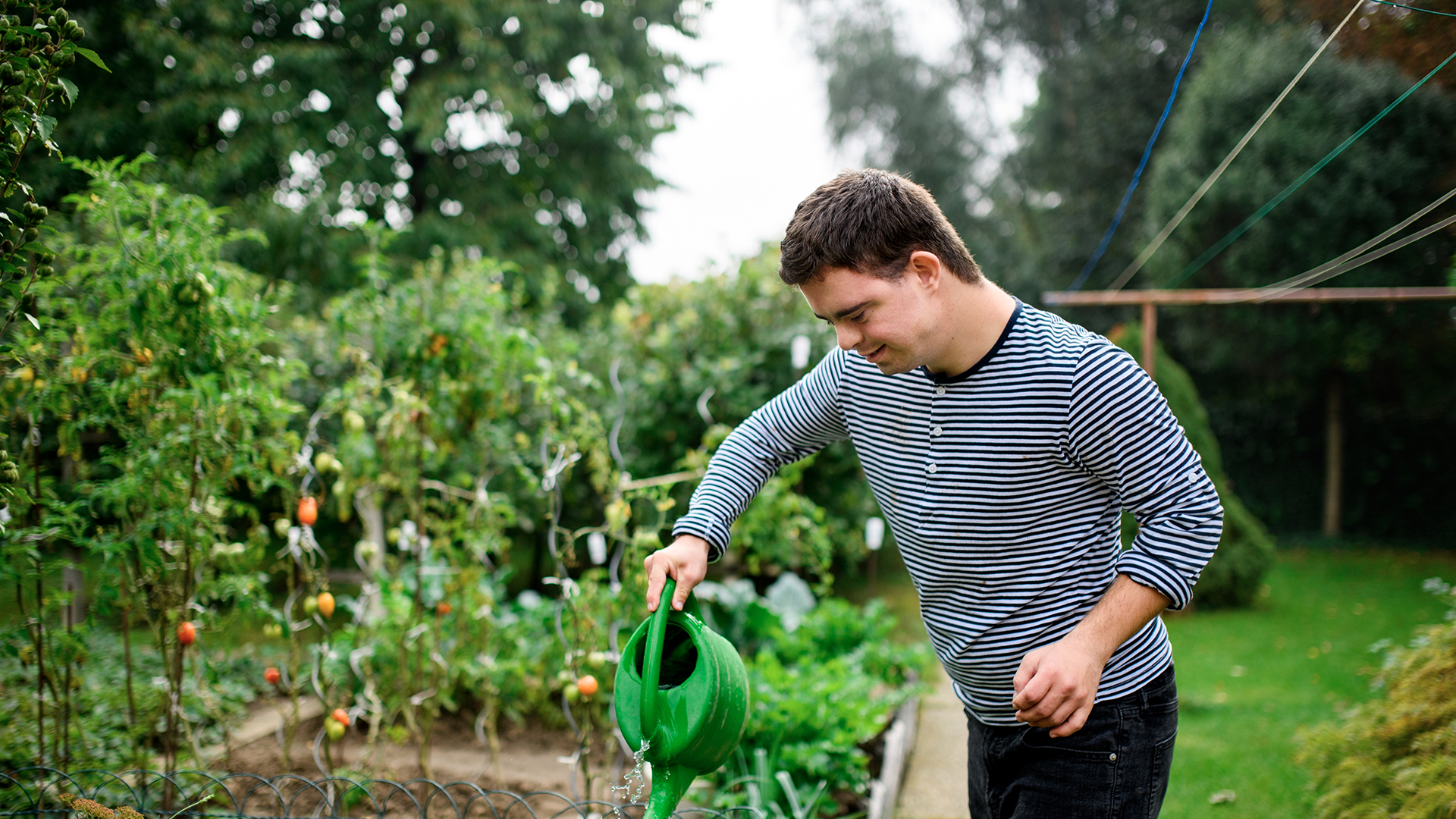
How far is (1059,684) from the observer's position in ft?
3.54

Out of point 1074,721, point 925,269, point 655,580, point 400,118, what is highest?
point 400,118

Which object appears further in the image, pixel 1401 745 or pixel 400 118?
pixel 400 118

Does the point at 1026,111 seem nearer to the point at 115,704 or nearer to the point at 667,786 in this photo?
the point at 115,704

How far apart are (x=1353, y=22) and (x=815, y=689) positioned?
9.32ft

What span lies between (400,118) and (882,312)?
10650mm

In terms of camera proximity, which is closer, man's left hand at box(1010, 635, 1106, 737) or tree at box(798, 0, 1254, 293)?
man's left hand at box(1010, 635, 1106, 737)

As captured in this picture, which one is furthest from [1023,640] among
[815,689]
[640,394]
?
[640,394]

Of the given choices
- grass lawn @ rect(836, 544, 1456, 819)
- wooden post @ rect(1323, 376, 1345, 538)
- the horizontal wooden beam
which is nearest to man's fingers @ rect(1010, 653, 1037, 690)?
grass lawn @ rect(836, 544, 1456, 819)

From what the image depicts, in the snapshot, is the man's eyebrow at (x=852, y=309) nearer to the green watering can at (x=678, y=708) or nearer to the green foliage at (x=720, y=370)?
the green watering can at (x=678, y=708)

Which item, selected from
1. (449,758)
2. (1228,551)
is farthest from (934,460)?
(1228,551)

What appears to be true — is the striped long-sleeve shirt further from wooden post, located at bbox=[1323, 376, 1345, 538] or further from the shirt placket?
wooden post, located at bbox=[1323, 376, 1345, 538]

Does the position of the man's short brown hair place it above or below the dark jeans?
above

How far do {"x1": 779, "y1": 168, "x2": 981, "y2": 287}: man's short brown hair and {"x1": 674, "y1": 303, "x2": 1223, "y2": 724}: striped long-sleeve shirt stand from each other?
0.20 meters

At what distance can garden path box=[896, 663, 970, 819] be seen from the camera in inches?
112
